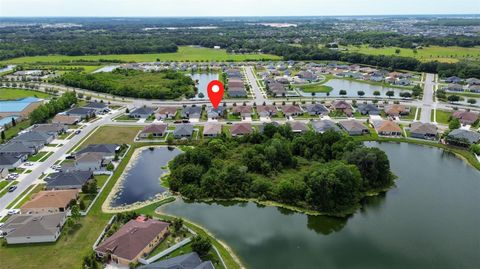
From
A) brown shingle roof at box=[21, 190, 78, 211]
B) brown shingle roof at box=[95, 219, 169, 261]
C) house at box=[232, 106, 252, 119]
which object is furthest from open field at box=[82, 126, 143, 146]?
brown shingle roof at box=[95, 219, 169, 261]

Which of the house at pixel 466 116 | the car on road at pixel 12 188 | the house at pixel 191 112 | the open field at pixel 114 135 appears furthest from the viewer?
the house at pixel 191 112

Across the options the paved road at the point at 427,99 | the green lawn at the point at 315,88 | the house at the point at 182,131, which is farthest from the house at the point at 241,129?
the green lawn at the point at 315,88

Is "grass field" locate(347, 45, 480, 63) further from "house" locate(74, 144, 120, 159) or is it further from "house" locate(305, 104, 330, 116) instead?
"house" locate(74, 144, 120, 159)

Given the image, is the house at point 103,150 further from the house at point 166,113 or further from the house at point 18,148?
the house at point 166,113

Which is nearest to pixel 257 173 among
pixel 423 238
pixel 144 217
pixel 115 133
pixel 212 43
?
pixel 144 217

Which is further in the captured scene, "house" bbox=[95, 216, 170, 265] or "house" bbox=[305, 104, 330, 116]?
"house" bbox=[305, 104, 330, 116]

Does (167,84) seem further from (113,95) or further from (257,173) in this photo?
(257,173)

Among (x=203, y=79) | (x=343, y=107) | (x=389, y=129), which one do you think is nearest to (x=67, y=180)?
(x=389, y=129)

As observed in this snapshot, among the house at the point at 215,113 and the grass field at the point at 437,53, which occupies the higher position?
the grass field at the point at 437,53
